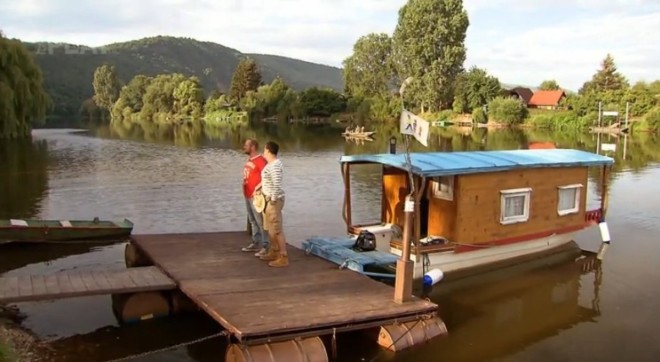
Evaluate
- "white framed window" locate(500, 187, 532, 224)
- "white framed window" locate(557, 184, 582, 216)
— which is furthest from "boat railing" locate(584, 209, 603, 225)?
"white framed window" locate(500, 187, 532, 224)

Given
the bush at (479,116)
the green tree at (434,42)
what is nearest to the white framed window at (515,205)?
the green tree at (434,42)

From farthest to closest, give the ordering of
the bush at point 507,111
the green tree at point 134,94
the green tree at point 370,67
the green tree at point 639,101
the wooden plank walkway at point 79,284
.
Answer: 1. the green tree at point 134,94
2. the green tree at point 370,67
3. the bush at point 507,111
4. the green tree at point 639,101
5. the wooden plank walkway at point 79,284

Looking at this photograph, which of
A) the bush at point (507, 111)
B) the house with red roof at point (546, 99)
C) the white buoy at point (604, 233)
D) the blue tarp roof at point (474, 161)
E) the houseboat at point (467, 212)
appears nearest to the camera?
the houseboat at point (467, 212)

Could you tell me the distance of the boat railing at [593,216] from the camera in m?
17.0

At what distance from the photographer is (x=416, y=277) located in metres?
13.1

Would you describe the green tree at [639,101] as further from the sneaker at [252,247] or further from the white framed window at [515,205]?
the sneaker at [252,247]

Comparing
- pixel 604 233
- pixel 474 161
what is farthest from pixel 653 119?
pixel 474 161

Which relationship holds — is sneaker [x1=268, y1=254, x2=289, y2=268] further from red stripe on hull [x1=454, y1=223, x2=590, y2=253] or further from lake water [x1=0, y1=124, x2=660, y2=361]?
red stripe on hull [x1=454, y1=223, x2=590, y2=253]

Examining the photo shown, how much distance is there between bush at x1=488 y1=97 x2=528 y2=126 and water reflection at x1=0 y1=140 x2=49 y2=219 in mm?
61140

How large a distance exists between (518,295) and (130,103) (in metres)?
138

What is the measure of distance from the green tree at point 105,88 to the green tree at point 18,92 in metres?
102

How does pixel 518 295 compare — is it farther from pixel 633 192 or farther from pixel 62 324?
pixel 633 192

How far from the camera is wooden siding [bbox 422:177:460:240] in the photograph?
13.7 metres

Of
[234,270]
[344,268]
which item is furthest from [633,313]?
[234,270]
